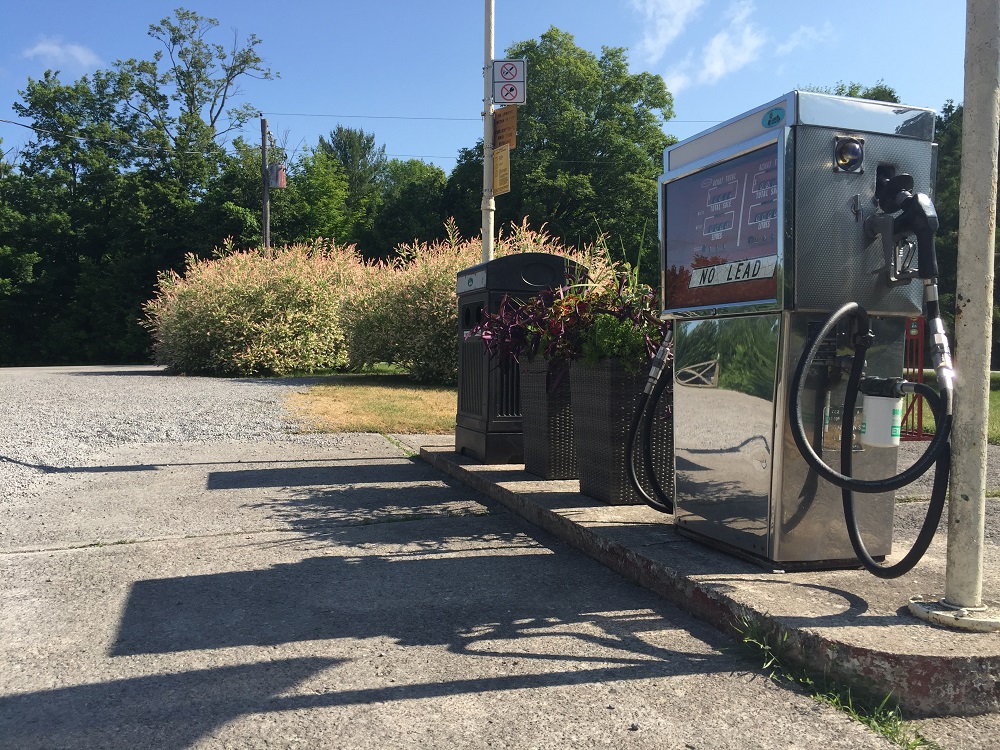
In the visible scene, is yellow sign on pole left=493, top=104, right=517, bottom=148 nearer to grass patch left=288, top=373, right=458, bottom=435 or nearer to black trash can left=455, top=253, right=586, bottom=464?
black trash can left=455, top=253, right=586, bottom=464

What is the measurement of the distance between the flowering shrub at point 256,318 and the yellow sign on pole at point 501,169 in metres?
11.2

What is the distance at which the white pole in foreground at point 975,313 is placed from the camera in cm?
281

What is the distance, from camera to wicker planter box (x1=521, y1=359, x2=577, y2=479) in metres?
5.59

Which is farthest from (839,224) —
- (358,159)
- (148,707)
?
(358,159)

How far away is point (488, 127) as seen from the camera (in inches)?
352

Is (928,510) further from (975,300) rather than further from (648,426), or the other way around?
(648,426)

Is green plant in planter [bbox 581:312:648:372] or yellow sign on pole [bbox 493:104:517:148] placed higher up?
yellow sign on pole [bbox 493:104:517:148]

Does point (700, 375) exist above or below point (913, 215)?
below

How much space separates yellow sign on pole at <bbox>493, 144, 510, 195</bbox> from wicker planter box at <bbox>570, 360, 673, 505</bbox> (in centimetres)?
426

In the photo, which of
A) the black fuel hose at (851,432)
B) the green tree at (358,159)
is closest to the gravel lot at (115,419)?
the black fuel hose at (851,432)

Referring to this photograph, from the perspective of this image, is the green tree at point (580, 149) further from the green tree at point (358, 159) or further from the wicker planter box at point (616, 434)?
the wicker planter box at point (616, 434)

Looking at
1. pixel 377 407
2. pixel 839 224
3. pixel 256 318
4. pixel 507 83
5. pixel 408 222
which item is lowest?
pixel 377 407

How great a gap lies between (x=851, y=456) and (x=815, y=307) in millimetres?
626

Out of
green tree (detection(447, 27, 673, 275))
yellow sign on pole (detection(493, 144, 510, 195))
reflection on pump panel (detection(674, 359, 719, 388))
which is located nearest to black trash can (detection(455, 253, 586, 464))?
yellow sign on pole (detection(493, 144, 510, 195))
